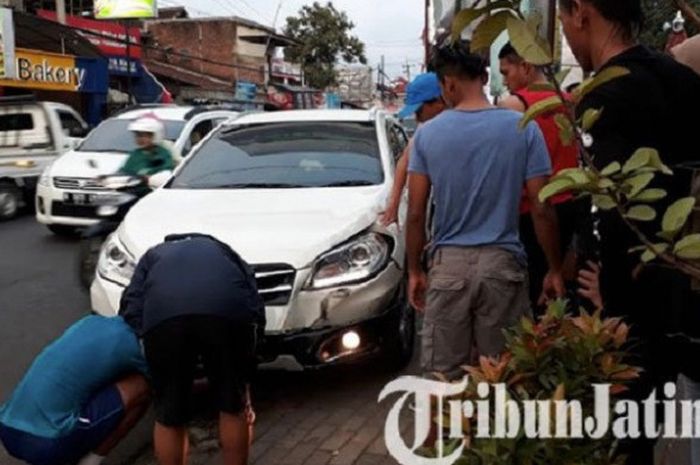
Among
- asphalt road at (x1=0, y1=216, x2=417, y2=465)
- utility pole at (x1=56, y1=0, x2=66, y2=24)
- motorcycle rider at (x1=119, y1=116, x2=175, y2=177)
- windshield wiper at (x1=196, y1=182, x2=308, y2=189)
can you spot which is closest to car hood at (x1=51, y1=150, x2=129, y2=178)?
asphalt road at (x1=0, y1=216, x2=417, y2=465)

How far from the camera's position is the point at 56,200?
10.4 metres

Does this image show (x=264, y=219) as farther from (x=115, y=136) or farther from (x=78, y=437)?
(x=115, y=136)

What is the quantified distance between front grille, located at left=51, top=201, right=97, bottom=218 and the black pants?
24.6 feet

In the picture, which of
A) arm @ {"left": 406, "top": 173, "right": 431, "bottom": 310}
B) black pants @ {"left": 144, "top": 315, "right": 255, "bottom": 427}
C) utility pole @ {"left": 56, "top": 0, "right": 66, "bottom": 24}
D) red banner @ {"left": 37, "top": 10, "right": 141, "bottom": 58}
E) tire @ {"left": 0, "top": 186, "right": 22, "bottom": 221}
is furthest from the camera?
red banner @ {"left": 37, "top": 10, "right": 141, "bottom": 58}

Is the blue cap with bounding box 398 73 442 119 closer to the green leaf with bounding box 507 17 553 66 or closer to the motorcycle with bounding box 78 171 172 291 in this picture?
the motorcycle with bounding box 78 171 172 291

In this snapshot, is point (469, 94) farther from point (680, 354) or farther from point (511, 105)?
point (680, 354)

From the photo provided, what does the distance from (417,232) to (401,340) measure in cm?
165

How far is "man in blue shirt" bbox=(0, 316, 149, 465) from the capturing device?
3.37 metres

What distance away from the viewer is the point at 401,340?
4.98 metres

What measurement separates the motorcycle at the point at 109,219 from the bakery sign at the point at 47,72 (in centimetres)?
1578

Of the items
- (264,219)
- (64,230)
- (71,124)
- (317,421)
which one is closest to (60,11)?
(71,124)

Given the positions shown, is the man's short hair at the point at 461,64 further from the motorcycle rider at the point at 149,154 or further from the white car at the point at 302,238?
the motorcycle rider at the point at 149,154

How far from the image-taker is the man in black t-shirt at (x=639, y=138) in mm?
2139

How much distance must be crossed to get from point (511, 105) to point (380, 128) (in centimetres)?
247
